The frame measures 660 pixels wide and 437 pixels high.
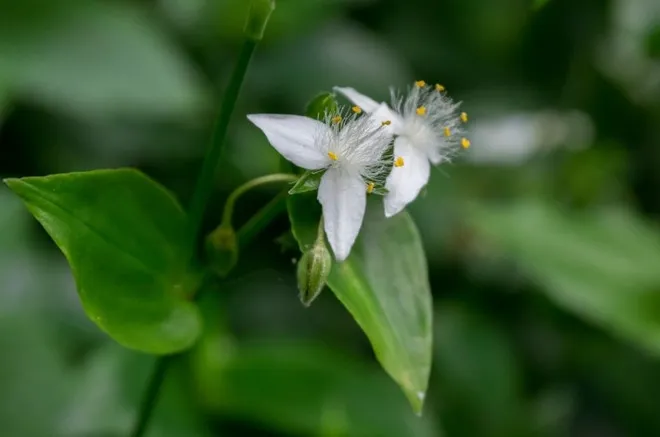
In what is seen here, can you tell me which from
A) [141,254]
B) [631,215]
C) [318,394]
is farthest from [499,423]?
[141,254]

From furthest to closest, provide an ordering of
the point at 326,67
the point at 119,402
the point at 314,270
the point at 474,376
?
the point at 326,67 → the point at 474,376 → the point at 119,402 → the point at 314,270

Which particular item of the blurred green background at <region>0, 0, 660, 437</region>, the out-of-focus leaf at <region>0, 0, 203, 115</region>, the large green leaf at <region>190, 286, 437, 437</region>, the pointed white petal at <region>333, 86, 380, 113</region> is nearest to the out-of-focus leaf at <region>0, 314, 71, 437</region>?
the blurred green background at <region>0, 0, 660, 437</region>

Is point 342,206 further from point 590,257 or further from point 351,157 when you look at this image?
point 590,257

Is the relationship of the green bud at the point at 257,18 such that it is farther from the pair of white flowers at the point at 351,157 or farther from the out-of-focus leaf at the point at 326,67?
the out-of-focus leaf at the point at 326,67

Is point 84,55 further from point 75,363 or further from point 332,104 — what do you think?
point 332,104

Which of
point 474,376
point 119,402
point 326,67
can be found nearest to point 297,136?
point 119,402

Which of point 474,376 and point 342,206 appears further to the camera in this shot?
point 474,376

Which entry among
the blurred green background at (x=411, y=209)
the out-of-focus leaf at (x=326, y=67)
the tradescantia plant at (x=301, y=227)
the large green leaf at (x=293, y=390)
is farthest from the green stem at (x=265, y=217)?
the out-of-focus leaf at (x=326, y=67)
